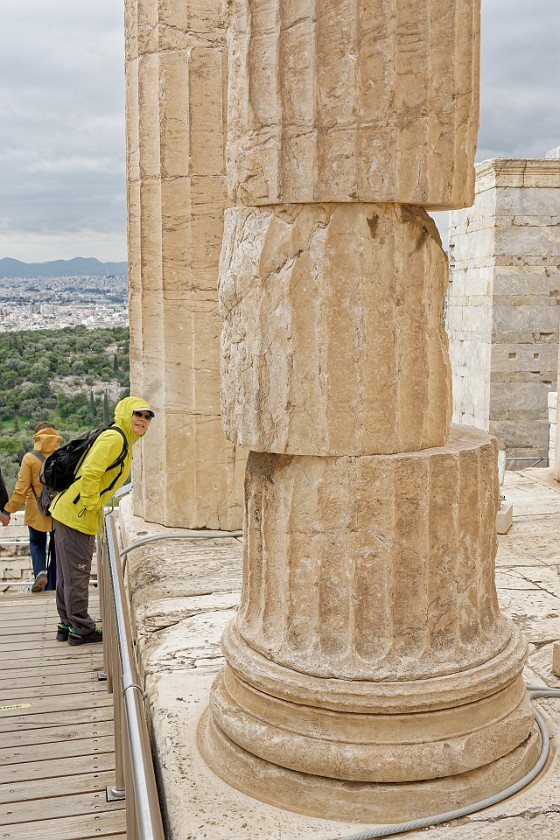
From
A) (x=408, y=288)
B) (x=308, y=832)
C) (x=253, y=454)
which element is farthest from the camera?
(x=253, y=454)

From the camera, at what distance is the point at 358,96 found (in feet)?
11.1

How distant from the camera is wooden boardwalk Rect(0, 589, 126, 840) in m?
4.23

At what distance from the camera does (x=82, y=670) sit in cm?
611

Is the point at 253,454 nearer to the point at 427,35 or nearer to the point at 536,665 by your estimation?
the point at 427,35

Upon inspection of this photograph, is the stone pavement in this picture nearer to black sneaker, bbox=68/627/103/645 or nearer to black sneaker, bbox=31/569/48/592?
black sneaker, bbox=68/627/103/645

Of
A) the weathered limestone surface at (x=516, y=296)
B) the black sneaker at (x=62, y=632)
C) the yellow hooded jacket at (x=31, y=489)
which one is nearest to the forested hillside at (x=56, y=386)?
the weathered limestone surface at (x=516, y=296)

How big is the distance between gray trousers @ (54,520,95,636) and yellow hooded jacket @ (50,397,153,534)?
10cm

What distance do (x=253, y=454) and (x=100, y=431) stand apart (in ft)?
8.20

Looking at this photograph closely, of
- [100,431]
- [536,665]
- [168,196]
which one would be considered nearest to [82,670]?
[100,431]

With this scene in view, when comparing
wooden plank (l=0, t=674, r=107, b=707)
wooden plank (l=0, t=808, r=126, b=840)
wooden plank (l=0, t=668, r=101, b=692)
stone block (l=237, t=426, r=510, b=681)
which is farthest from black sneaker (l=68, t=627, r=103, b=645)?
stone block (l=237, t=426, r=510, b=681)

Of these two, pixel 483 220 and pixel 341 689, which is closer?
pixel 341 689

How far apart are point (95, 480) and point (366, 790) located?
121 inches

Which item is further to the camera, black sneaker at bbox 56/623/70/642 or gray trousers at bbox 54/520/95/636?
black sneaker at bbox 56/623/70/642

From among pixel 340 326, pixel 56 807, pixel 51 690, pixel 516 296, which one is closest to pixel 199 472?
pixel 51 690
